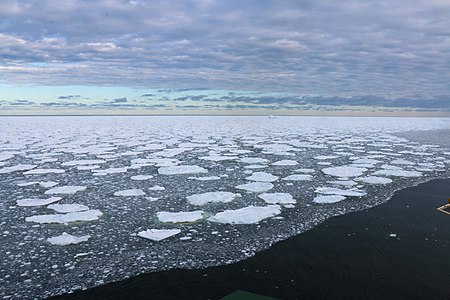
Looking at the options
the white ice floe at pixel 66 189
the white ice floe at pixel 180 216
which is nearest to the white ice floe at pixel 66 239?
the white ice floe at pixel 180 216

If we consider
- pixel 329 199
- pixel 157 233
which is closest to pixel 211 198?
pixel 157 233

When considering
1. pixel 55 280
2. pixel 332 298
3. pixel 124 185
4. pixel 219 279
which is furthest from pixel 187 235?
pixel 124 185

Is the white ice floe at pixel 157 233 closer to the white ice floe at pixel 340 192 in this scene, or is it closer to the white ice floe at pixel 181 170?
the white ice floe at pixel 340 192

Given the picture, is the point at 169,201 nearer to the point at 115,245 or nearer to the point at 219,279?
the point at 115,245

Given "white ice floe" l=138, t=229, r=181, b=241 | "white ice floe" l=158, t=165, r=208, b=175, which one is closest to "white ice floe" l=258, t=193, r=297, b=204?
"white ice floe" l=138, t=229, r=181, b=241

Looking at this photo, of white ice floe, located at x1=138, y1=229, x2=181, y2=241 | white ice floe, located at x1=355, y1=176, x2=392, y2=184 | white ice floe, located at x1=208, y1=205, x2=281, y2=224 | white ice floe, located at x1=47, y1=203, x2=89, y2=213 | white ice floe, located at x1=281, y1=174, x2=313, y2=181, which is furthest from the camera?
white ice floe, located at x1=281, y1=174, x2=313, y2=181

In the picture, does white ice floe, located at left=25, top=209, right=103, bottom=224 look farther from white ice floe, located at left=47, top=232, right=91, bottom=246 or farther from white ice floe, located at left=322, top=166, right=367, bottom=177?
white ice floe, located at left=322, top=166, right=367, bottom=177
